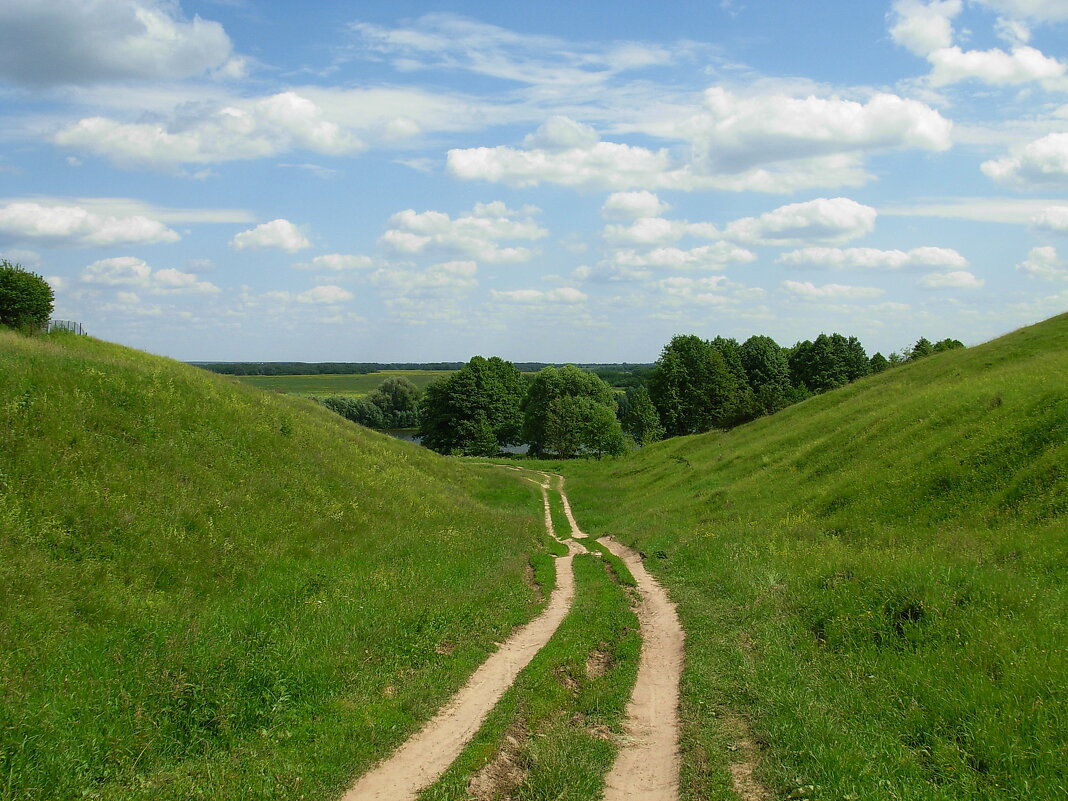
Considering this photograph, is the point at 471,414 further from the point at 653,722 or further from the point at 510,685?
the point at 653,722

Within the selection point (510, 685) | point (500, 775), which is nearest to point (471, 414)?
point (510, 685)

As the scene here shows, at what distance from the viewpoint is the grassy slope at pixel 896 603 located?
7461mm

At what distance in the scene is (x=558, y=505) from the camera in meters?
42.1

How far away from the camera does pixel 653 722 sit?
920 centimetres

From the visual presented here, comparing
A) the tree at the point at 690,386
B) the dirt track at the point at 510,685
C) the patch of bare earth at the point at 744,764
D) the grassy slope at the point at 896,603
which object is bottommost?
the dirt track at the point at 510,685

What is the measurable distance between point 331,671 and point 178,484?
794 cm

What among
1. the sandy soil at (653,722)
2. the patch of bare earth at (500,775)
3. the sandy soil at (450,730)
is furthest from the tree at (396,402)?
the patch of bare earth at (500,775)

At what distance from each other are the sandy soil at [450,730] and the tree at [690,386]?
8129 cm

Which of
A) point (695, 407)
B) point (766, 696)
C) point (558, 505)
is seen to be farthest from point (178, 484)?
point (695, 407)

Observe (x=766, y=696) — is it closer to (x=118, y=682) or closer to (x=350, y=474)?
(x=118, y=682)

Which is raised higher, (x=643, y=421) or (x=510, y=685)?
(x=643, y=421)

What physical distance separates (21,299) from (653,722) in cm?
2724

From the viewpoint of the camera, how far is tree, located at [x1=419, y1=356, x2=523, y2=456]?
312ft

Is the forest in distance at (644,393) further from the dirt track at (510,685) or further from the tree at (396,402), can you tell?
the dirt track at (510,685)
